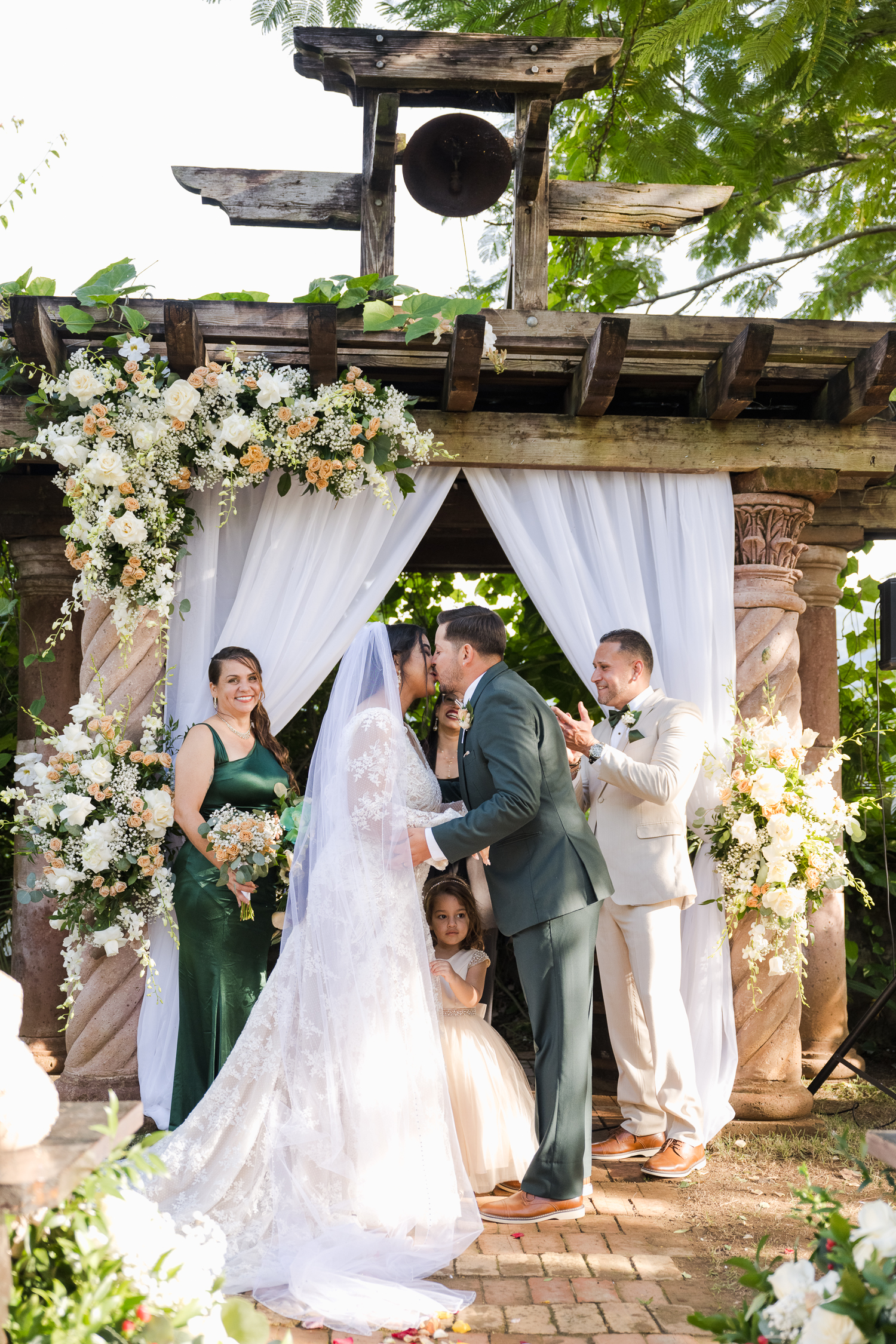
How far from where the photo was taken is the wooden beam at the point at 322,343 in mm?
4191

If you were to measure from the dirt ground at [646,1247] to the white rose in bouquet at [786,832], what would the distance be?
122cm

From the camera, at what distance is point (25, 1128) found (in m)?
1.91

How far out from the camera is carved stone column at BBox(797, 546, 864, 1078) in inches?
204

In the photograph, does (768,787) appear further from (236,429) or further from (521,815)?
(236,429)

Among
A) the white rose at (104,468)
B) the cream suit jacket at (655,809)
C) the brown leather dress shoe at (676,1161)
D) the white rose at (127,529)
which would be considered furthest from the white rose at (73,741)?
the brown leather dress shoe at (676,1161)

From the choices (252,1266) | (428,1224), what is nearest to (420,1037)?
(428,1224)

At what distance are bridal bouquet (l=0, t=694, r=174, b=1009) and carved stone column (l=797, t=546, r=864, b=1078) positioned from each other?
9.88 ft

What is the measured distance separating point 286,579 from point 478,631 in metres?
1.21

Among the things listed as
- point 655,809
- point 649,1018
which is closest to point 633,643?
point 655,809

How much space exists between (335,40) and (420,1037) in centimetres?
389

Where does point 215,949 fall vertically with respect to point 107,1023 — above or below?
above

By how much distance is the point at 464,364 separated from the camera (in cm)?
434

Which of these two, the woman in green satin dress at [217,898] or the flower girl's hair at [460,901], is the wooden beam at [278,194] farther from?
the flower girl's hair at [460,901]

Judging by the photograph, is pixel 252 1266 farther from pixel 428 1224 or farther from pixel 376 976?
pixel 376 976
